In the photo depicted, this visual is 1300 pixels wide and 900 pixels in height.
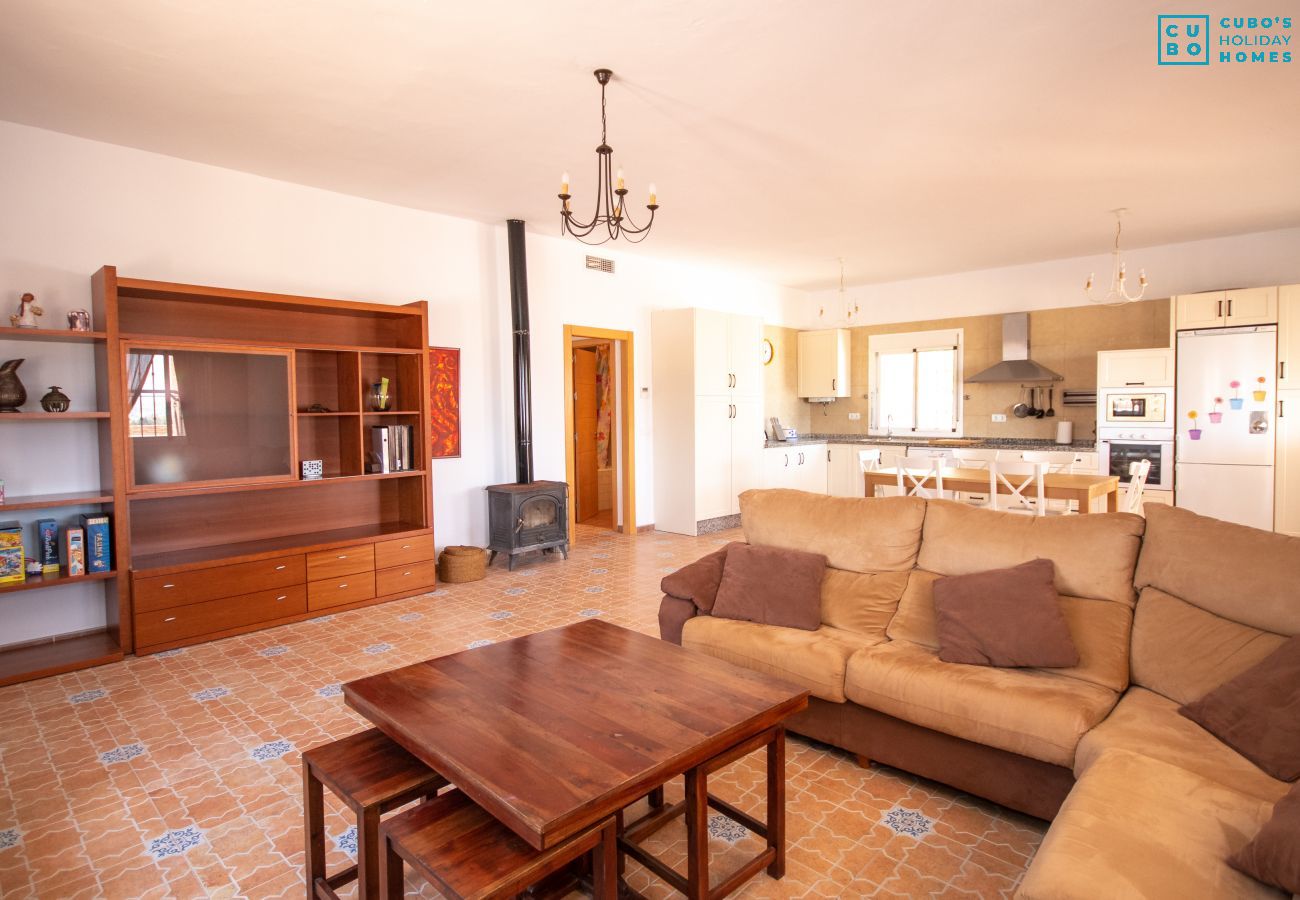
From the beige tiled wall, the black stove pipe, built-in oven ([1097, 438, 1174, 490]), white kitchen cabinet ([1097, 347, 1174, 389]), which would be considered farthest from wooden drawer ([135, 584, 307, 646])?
white kitchen cabinet ([1097, 347, 1174, 389])

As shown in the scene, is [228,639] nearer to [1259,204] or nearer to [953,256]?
[953,256]

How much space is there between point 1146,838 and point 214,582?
14.6ft

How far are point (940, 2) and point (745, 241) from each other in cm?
393

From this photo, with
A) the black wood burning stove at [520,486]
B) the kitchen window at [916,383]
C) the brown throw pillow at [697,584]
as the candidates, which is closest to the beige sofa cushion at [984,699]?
the brown throw pillow at [697,584]

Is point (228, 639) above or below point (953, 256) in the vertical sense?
below

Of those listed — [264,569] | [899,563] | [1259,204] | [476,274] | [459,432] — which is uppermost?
[1259,204]

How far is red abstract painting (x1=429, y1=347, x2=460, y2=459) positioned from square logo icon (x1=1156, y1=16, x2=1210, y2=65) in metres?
4.74

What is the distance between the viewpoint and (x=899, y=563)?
9.66 feet

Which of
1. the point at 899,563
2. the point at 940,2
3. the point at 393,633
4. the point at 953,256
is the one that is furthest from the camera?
the point at 953,256

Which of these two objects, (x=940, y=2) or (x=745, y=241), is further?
(x=745, y=241)

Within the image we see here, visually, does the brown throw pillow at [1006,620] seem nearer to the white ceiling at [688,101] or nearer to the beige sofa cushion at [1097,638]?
the beige sofa cushion at [1097,638]

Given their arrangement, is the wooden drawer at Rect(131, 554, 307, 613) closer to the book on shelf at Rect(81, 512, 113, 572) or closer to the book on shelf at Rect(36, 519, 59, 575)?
the book on shelf at Rect(81, 512, 113, 572)

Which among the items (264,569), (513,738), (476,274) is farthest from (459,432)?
(513,738)

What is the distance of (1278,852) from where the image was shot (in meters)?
1.31
